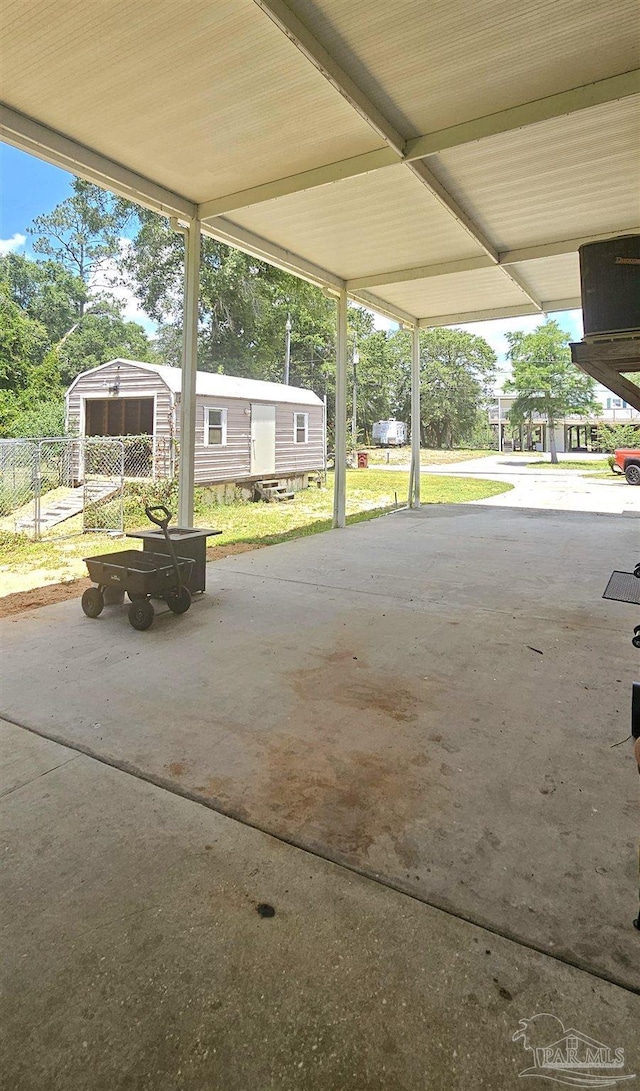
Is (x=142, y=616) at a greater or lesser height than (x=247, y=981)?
greater

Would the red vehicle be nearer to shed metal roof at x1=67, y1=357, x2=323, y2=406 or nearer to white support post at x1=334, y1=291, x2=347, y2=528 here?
shed metal roof at x1=67, y1=357, x2=323, y2=406

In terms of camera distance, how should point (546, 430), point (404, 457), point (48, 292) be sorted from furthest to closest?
point (546, 430), point (404, 457), point (48, 292)

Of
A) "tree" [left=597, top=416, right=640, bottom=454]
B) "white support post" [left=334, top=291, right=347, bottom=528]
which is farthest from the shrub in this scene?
"white support post" [left=334, top=291, right=347, bottom=528]

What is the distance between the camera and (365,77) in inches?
149

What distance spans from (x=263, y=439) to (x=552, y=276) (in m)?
6.85

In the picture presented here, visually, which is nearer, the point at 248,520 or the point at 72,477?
the point at 248,520

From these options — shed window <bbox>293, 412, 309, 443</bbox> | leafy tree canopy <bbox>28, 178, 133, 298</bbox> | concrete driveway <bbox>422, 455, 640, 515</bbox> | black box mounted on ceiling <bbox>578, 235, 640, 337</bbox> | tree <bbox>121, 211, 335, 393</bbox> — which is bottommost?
concrete driveway <bbox>422, 455, 640, 515</bbox>

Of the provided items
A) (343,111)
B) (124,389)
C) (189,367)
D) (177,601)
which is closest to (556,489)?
(124,389)

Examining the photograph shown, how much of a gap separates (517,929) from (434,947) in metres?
0.24

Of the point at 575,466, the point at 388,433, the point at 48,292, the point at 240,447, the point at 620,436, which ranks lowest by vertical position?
the point at 240,447

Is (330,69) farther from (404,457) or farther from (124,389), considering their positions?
(404,457)

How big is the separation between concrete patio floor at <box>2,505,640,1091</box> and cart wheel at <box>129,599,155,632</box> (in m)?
0.08

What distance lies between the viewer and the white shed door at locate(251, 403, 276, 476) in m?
12.7

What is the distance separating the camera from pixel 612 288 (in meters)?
2.68
